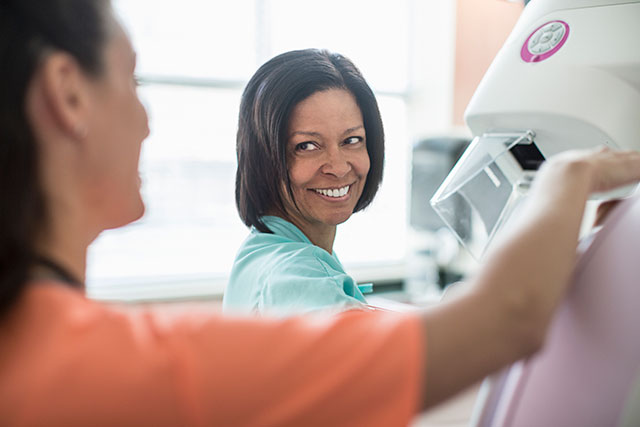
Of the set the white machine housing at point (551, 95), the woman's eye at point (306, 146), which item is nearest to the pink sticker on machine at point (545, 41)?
the white machine housing at point (551, 95)

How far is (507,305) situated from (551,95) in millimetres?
474

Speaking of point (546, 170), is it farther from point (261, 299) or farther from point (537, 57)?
point (261, 299)

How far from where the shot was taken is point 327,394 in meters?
0.47

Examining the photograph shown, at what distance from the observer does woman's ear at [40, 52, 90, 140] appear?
0.50m

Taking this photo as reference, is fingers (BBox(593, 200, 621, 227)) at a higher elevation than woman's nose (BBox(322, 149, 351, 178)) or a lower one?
higher

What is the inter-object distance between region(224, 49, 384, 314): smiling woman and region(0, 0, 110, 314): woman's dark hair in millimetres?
460

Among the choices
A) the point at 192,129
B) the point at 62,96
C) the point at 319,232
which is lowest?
the point at 192,129

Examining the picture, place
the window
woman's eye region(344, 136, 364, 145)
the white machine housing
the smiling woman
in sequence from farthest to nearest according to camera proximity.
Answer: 1. the window
2. woman's eye region(344, 136, 364, 145)
3. the smiling woman
4. the white machine housing

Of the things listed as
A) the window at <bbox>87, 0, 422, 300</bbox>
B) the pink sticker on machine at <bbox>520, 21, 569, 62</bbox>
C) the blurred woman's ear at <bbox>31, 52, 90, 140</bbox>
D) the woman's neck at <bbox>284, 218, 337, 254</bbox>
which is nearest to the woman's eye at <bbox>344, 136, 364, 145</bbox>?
the woman's neck at <bbox>284, 218, 337, 254</bbox>

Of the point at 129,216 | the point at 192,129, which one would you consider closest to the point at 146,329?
the point at 129,216

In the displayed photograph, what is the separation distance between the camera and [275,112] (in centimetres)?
100

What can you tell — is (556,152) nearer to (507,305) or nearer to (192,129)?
(507,305)

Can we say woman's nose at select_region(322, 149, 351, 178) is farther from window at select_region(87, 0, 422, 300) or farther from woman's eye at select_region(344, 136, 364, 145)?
window at select_region(87, 0, 422, 300)

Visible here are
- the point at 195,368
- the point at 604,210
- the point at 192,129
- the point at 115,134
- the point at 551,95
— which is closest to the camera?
the point at 195,368
